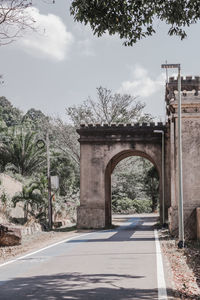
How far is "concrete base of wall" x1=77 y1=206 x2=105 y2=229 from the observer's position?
3084 cm

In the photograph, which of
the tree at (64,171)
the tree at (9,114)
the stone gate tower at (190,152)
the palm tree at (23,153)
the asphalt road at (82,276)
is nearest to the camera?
the asphalt road at (82,276)

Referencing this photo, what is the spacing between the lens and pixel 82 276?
1029 cm

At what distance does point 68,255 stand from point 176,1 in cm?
858

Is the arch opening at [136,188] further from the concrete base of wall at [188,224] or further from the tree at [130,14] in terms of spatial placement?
the tree at [130,14]

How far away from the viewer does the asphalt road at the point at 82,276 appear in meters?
8.39

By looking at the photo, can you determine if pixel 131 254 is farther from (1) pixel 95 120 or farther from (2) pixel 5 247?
(1) pixel 95 120

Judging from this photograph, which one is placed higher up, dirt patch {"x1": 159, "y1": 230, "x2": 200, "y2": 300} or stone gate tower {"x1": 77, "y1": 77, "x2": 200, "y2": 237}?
stone gate tower {"x1": 77, "y1": 77, "x2": 200, "y2": 237}

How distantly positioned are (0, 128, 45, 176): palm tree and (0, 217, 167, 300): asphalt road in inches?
1052

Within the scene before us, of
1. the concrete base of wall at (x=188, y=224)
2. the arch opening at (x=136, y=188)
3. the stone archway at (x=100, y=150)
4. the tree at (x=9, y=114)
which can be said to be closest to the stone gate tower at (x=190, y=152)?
the concrete base of wall at (x=188, y=224)

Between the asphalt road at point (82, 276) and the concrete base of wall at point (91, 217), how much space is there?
15.3 meters

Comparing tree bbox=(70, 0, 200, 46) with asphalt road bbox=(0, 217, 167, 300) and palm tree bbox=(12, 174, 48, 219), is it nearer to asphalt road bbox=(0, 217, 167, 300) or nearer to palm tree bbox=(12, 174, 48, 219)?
asphalt road bbox=(0, 217, 167, 300)

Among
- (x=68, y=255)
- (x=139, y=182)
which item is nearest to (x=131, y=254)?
(x=68, y=255)

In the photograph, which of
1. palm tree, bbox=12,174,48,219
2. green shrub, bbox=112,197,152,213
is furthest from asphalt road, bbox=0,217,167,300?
green shrub, bbox=112,197,152,213

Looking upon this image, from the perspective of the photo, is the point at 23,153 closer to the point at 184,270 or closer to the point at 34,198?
the point at 34,198
